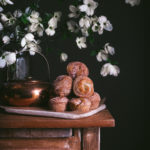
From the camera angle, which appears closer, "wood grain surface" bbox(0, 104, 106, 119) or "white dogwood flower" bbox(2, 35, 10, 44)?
"wood grain surface" bbox(0, 104, 106, 119)

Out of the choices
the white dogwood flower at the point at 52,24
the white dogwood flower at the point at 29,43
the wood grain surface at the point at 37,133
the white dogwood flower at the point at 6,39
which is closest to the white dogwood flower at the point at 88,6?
the white dogwood flower at the point at 52,24

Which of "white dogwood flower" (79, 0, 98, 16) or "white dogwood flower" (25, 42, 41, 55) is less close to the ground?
"white dogwood flower" (79, 0, 98, 16)

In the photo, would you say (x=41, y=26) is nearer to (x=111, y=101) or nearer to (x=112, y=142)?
(x=111, y=101)

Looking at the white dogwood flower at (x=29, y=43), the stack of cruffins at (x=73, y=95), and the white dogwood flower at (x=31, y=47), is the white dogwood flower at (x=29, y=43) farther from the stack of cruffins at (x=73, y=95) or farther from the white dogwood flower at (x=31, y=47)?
the stack of cruffins at (x=73, y=95)

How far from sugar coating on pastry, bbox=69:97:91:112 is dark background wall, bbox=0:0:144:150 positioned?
584 mm

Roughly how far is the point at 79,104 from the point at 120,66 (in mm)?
641

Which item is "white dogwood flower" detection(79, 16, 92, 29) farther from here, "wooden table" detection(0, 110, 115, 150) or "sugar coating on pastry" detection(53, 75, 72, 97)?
"wooden table" detection(0, 110, 115, 150)

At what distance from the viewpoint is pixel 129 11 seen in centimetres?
156

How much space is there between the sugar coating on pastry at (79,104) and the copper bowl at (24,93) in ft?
0.45

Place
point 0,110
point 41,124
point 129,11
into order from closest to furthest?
point 41,124 → point 0,110 → point 129,11

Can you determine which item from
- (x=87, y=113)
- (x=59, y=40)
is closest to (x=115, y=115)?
(x=59, y=40)

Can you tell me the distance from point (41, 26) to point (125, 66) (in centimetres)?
62

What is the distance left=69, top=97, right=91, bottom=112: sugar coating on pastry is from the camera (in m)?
1.01

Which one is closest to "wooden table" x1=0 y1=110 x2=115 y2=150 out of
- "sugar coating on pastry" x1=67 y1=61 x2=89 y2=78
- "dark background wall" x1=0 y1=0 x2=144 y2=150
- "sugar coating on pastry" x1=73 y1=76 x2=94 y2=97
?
"sugar coating on pastry" x1=73 y1=76 x2=94 y2=97
